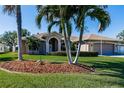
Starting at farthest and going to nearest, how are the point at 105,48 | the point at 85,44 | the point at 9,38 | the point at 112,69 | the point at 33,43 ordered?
the point at 9,38 < the point at 105,48 < the point at 85,44 < the point at 33,43 < the point at 112,69

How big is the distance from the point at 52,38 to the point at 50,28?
2323 centimetres

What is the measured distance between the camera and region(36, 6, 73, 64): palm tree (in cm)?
1377

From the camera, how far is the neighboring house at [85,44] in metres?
38.2

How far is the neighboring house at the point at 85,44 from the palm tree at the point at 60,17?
21.3 m

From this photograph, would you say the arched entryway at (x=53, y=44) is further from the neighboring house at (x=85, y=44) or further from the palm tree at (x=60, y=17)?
the palm tree at (x=60, y=17)

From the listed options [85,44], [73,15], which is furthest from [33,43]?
[73,15]

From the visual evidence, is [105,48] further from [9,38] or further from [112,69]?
[9,38]

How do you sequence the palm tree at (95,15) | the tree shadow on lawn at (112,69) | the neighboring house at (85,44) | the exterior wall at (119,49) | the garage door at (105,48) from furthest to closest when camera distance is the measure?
the exterior wall at (119,49), the garage door at (105,48), the neighboring house at (85,44), the palm tree at (95,15), the tree shadow on lawn at (112,69)

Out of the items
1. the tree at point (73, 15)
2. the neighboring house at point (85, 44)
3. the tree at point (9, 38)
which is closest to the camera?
the tree at point (73, 15)

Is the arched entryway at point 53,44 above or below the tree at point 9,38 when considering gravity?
below

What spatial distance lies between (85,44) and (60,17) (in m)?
29.9

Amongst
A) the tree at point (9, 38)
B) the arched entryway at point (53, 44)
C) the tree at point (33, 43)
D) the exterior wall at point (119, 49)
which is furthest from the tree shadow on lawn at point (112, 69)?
the tree at point (9, 38)

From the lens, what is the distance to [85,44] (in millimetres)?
43938
